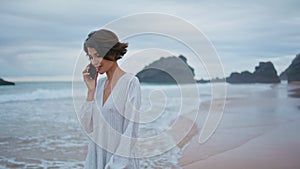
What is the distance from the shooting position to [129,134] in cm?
183

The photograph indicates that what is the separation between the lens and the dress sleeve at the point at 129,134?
183 cm

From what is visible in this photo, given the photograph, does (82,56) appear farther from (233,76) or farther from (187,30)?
(233,76)

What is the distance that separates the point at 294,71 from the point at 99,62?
42505mm

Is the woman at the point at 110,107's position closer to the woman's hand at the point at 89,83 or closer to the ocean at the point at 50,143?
the woman's hand at the point at 89,83

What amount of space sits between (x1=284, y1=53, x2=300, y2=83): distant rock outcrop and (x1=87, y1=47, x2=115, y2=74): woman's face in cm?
4101

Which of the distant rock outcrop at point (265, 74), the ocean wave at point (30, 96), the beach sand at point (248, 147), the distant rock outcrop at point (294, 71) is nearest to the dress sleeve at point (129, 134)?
the beach sand at point (248, 147)

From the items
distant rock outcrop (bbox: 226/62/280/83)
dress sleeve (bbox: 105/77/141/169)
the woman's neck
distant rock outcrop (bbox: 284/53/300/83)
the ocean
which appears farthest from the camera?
distant rock outcrop (bbox: 226/62/280/83)

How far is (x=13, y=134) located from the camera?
26.1 feet

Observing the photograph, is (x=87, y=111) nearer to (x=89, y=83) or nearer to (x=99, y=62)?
(x=89, y=83)

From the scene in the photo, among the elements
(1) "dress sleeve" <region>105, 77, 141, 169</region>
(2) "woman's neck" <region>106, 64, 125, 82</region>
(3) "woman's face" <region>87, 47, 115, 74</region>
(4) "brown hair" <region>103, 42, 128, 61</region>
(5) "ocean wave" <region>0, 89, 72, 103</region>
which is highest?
(4) "brown hair" <region>103, 42, 128, 61</region>

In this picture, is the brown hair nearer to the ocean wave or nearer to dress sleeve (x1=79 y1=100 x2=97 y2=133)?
dress sleeve (x1=79 y1=100 x2=97 y2=133)

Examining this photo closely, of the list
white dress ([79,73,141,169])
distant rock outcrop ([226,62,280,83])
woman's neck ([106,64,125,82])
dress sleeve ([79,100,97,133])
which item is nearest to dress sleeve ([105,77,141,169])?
white dress ([79,73,141,169])

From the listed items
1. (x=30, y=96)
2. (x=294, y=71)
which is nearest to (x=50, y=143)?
(x=30, y=96)

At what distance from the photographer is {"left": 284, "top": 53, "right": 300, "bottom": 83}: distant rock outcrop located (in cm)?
4047
